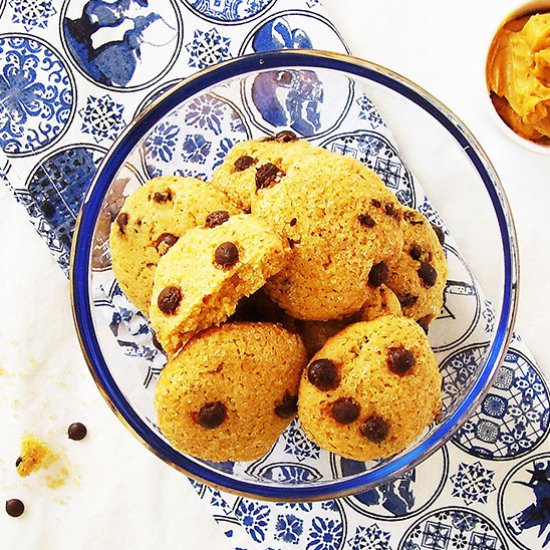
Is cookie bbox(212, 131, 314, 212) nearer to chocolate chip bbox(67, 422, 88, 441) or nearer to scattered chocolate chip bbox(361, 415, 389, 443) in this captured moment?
scattered chocolate chip bbox(361, 415, 389, 443)

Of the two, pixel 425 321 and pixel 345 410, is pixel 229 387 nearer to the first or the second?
pixel 345 410

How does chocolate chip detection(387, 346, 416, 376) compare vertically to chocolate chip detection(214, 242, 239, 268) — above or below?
below

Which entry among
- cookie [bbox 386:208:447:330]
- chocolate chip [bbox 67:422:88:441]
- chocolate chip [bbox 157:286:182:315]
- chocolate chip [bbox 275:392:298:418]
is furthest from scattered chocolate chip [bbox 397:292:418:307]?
chocolate chip [bbox 67:422:88:441]

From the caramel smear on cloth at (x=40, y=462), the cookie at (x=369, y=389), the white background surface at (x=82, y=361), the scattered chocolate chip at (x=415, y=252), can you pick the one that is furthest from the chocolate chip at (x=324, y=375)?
the caramel smear on cloth at (x=40, y=462)

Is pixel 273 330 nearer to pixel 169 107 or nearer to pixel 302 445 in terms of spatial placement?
pixel 302 445


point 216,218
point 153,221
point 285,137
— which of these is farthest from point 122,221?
point 285,137

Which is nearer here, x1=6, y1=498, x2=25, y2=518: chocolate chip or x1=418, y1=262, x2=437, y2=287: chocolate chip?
x1=418, y1=262, x2=437, y2=287: chocolate chip

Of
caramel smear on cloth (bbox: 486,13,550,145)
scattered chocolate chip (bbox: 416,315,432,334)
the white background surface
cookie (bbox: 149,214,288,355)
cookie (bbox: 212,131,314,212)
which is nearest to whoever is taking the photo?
cookie (bbox: 149,214,288,355)

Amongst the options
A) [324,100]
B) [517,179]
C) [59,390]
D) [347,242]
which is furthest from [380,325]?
[59,390]
